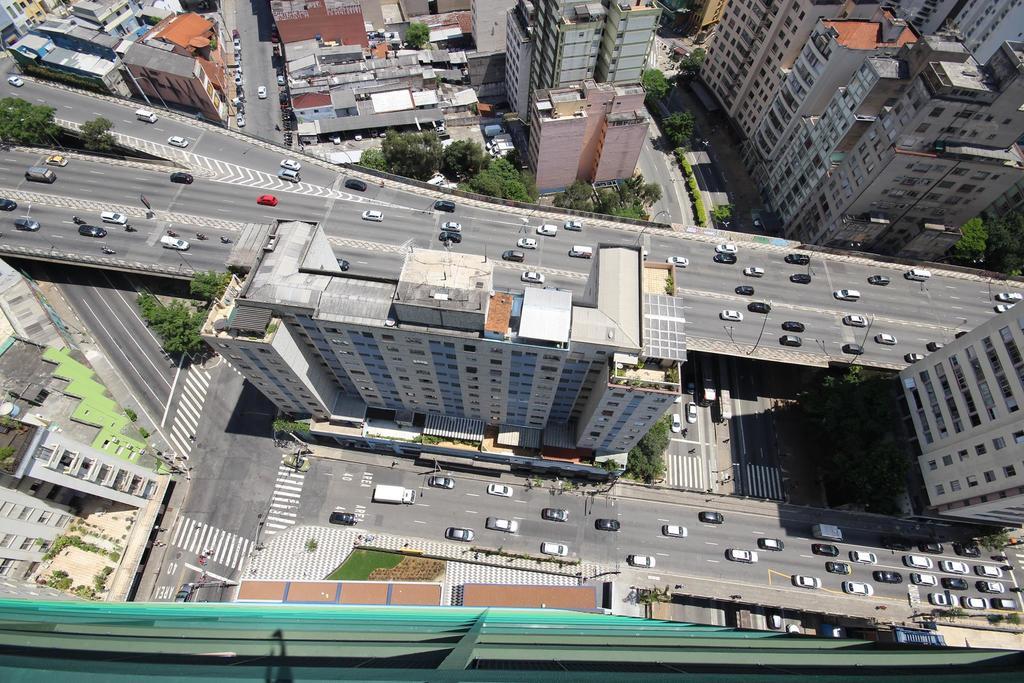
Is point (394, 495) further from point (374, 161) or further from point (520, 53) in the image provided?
point (520, 53)

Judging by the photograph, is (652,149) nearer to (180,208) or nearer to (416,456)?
(416,456)

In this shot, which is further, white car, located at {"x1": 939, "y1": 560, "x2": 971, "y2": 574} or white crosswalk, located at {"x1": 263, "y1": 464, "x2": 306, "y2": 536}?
white crosswalk, located at {"x1": 263, "y1": 464, "x2": 306, "y2": 536}

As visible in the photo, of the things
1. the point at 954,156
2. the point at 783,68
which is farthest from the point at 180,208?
the point at 954,156

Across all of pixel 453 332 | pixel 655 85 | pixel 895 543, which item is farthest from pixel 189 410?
pixel 655 85

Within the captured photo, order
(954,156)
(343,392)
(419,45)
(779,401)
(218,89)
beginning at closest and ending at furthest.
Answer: (343,392) → (954,156) → (779,401) → (218,89) → (419,45)

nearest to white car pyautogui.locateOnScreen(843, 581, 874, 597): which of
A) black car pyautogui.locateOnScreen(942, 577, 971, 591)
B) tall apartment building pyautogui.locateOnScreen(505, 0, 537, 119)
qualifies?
black car pyautogui.locateOnScreen(942, 577, 971, 591)

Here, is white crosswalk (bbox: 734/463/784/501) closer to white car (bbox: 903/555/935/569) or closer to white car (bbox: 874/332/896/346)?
white car (bbox: 903/555/935/569)
